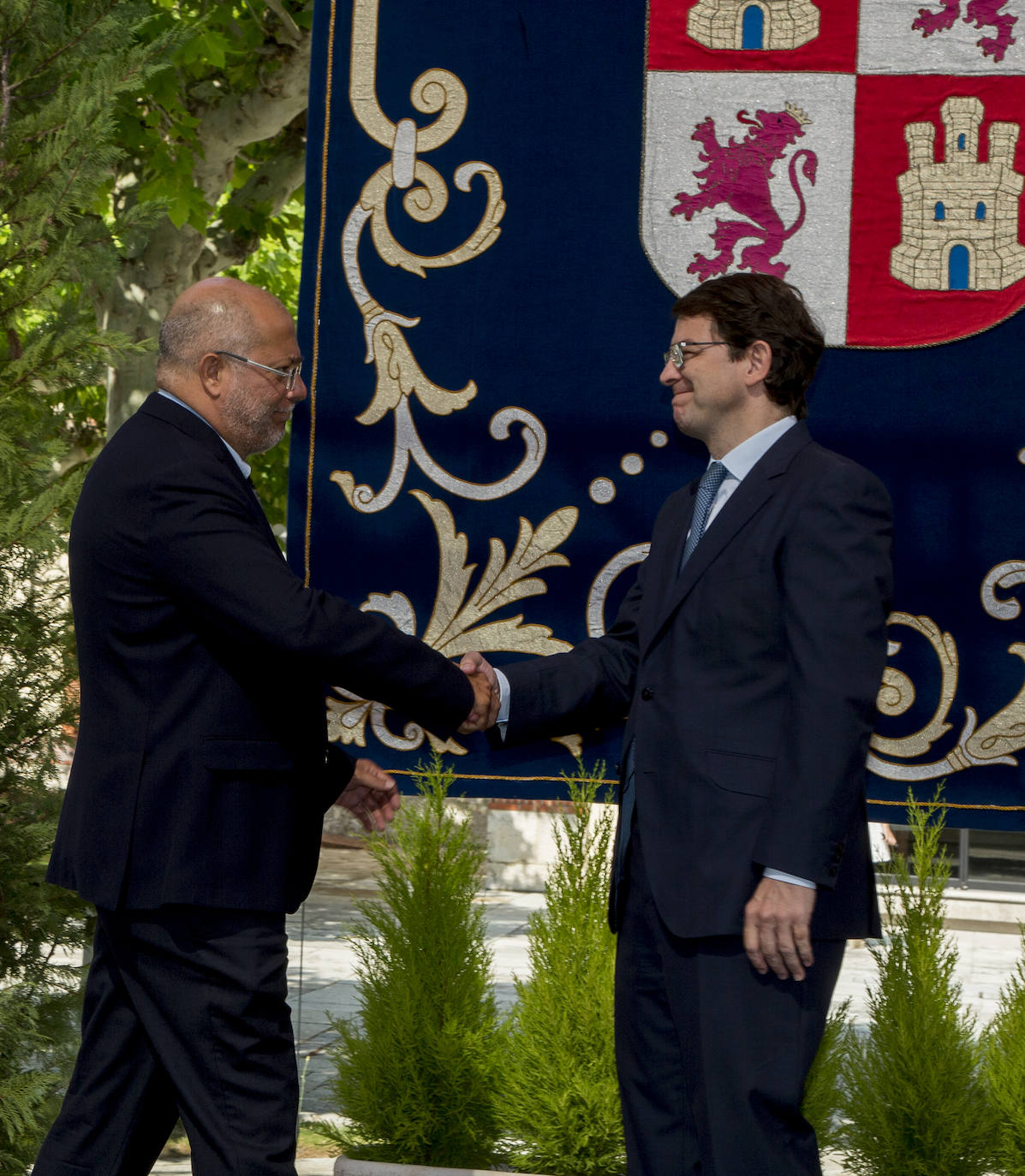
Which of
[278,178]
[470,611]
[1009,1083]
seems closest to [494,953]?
[470,611]

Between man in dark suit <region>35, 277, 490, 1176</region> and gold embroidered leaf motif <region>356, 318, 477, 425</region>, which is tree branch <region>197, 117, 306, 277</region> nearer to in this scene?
gold embroidered leaf motif <region>356, 318, 477, 425</region>

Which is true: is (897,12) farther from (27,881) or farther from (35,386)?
(27,881)

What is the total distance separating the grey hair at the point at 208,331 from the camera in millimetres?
2955

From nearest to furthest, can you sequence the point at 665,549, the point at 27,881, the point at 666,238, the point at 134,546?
1. the point at 134,546
2. the point at 665,549
3. the point at 27,881
4. the point at 666,238

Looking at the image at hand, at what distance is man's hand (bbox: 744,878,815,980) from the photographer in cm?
260

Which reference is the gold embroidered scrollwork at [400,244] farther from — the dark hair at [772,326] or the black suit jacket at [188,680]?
the black suit jacket at [188,680]

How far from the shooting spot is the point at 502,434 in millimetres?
4254

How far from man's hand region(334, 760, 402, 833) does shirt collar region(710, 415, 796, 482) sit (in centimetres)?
112

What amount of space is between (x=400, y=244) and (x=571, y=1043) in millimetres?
2506

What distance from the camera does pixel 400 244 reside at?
4.31 metres

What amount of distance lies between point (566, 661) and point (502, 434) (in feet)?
3.19


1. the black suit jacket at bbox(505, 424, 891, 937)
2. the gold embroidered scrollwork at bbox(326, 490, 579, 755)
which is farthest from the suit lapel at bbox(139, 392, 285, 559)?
the gold embroidered scrollwork at bbox(326, 490, 579, 755)

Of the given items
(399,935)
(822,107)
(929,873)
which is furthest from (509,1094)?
(822,107)

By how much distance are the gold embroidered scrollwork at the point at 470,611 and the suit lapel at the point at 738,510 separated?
4.05ft
